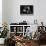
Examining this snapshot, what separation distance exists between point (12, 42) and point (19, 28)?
315 centimetres

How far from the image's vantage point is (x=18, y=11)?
21.7 feet

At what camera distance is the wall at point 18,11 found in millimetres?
6582

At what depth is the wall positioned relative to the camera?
6582mm

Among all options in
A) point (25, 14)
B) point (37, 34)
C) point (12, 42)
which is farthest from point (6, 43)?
point (25, 14)

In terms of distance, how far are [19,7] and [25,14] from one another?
1.42ft

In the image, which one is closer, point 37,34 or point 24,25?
point 37,34

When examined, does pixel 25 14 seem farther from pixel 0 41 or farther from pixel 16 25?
pixel 0 41

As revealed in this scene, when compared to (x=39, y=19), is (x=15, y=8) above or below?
above

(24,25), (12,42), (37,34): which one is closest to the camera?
(12,42)

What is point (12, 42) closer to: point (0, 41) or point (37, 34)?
point (0, 41)

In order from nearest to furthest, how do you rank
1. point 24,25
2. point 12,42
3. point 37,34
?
point 12,42 < point 37,34 < point 24,25

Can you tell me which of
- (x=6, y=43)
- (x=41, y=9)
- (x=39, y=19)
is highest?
(x=41, y=9)

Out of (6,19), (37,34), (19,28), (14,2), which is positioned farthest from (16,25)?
(37,34)

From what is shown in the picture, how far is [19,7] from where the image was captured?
6.61 metres
